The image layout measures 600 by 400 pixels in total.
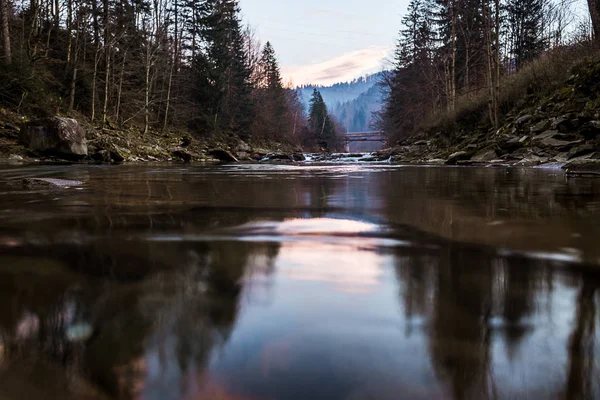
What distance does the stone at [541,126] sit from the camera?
11.5 meters

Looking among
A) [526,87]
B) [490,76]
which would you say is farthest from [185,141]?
[526,87]

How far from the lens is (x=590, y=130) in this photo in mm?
9344

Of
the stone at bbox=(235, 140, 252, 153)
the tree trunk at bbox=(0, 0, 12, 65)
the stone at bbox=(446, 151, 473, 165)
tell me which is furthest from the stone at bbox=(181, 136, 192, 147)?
the stone at bbox=(446, 151, 473, 165)

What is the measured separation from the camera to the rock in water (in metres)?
13.6

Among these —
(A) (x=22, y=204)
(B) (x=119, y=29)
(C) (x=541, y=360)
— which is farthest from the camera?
(B) (x=119, y=29)

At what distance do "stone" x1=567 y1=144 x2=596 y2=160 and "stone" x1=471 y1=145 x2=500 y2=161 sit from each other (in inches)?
133

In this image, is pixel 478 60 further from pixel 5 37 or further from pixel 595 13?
pixel 5 37

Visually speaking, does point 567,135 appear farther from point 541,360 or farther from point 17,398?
point 17,398

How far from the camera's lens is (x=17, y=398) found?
0.70 m

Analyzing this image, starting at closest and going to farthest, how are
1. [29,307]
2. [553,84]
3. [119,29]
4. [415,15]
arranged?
[29,307] < [553,84] < [119,29] < [415,15]

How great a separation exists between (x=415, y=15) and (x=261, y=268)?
43.6m

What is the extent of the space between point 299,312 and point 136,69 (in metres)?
31.2

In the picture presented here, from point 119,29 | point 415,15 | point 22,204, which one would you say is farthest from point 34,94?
point 415,15

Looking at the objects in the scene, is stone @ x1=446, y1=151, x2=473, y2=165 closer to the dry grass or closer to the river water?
the dry grass
